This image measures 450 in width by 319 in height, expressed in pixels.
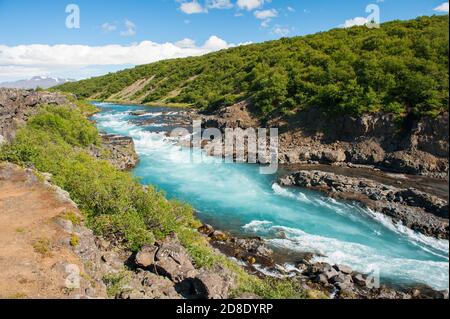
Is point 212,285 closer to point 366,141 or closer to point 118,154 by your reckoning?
point 366,141

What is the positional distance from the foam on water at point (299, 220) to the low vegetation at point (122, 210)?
4644 mm

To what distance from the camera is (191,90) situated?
91.4m

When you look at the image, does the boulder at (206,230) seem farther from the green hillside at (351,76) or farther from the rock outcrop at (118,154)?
the rock outcrop at (118,154)

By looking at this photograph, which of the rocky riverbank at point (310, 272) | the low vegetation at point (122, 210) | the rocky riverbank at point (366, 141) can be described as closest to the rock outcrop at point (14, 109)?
the low vegetation at point (122, 210)

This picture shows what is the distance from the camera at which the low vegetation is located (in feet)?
50.4

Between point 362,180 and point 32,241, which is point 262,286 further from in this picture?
point 362,180

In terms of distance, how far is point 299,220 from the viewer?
24484 millimetres

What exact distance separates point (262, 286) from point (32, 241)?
10.0 m

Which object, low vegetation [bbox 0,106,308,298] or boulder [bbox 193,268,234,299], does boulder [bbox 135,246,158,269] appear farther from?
boulder [bbox 193,268,234,299]

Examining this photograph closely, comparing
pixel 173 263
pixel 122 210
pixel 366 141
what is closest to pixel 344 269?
pixel 173 263

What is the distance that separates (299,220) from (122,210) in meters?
12.3

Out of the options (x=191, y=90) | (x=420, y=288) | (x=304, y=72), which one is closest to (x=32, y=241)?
(x=420, y=288)

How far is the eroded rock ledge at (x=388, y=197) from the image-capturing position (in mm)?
18703

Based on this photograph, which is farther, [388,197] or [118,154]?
[118,154]
